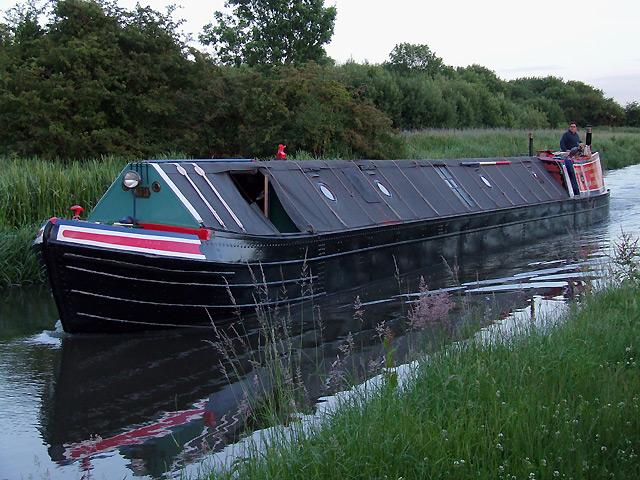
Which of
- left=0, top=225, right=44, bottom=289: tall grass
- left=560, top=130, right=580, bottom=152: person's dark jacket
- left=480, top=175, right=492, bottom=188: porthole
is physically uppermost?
left=560, top=130, right=580, bottom=152: person's dark jacket

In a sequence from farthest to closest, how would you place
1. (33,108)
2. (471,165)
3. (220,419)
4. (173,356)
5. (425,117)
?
1. (425,117)
2. (33,108)
3. (471,165)
4. (173,356)
5. (220,419)

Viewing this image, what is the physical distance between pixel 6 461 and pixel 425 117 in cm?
4333

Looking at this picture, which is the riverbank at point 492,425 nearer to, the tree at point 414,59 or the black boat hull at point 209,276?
the black boat hull at point 209,276

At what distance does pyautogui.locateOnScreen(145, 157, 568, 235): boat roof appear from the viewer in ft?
35.8

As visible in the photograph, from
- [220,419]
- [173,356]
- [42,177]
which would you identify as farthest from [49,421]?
[42,177]

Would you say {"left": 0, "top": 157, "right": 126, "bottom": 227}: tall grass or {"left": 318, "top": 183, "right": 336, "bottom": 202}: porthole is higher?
{"left": 0, "top": 157, "right": 126, "bottom": 227}: tall grass

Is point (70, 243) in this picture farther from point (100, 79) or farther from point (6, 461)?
point (100, 79)

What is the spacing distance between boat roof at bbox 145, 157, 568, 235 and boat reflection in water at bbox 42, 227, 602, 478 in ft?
4.20

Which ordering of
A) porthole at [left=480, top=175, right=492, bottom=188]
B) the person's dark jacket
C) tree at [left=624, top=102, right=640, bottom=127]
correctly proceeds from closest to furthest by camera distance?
1. porthole at [left=480, top=175, right=492, bottom=188]
2. the person's dark jacket
3. tree at [left=624, top=102, right=640, bottom=127]

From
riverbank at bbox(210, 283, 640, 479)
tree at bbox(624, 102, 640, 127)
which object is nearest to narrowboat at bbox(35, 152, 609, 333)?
riverbank at bbox(210, 283, 640, 479)

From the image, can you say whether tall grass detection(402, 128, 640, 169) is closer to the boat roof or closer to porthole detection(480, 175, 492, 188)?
porthole detection(480, 175, 492, 188)

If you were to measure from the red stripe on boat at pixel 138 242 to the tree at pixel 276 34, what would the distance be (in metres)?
28.7

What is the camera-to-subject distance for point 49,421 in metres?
7.14

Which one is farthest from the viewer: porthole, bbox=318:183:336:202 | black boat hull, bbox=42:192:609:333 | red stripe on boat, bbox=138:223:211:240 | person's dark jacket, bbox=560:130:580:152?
person's dark jacket, bbox=560:130:580:152
